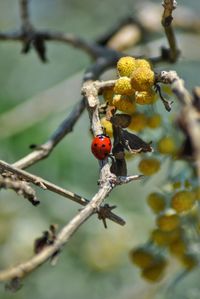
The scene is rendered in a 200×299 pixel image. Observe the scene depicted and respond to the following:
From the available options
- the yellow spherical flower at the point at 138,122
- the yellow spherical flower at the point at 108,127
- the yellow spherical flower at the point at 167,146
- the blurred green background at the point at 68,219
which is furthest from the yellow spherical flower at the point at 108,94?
the blurred green background at the point at 68,219

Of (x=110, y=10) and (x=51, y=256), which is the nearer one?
(x=51, y=256)

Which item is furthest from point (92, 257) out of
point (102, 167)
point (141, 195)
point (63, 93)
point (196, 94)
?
point (196, 94)

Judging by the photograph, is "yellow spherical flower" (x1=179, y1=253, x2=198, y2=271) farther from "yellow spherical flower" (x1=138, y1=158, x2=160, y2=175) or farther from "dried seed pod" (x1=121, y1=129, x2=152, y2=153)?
"dried seed pod" (x1=121, y1=129, x2=152, y2=153)

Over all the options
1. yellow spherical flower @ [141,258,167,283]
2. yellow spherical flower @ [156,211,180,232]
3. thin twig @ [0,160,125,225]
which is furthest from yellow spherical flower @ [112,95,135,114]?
yellow spherical flower @ [141,258,167,283]

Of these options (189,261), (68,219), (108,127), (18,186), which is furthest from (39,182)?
(68,219)

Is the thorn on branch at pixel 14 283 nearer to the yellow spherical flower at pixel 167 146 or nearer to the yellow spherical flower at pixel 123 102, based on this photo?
the yellow spherical flower at pixel 123 102

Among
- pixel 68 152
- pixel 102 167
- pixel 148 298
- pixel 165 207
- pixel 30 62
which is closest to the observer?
pixel 102 167

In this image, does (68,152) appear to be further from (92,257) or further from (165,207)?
(165,207)
